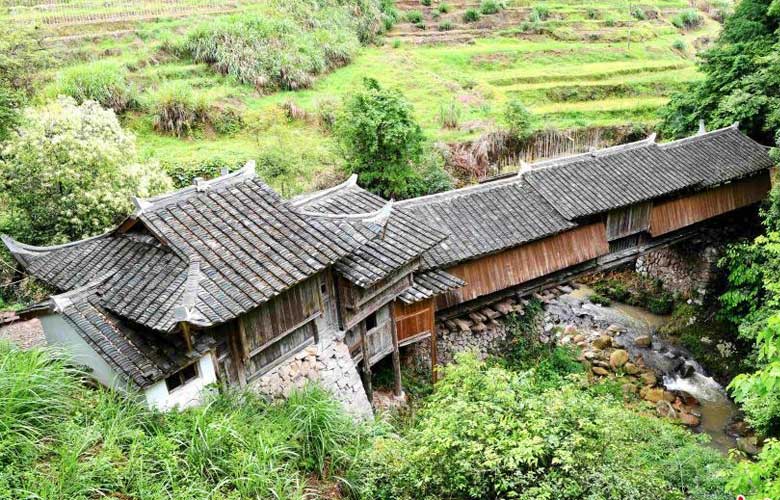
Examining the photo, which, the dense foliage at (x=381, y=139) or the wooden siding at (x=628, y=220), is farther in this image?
the dense foliage at (x=381, y=139)

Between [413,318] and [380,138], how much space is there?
989 centimetres

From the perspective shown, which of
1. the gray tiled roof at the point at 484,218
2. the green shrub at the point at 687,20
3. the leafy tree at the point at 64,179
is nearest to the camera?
the leafy tree at the point at 64,179

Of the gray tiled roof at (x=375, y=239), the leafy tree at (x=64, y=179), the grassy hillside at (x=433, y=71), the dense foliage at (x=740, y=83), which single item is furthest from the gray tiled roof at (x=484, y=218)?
the dense foliage at (x=740, y=83)

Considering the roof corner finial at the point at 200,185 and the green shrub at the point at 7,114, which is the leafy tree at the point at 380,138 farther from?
the green shrub at the point at 7,114

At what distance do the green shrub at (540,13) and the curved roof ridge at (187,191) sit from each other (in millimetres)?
45960

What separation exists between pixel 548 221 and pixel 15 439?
16040 mm

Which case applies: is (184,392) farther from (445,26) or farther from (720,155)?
(445,26)

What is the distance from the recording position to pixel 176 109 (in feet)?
96.0

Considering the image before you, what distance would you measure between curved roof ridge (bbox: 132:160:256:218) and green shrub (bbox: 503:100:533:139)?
2188 cm

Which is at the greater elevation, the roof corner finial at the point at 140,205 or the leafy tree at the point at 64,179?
the roof corner finial at the point at 140,205

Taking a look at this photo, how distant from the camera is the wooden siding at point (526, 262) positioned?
18609mm

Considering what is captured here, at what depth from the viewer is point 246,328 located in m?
12.3

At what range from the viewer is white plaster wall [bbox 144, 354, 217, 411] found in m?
10.8

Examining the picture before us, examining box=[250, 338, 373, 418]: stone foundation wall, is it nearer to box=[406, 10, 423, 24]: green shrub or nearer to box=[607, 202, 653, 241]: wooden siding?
box=[607, 202, 653, 241]: wooden siding
